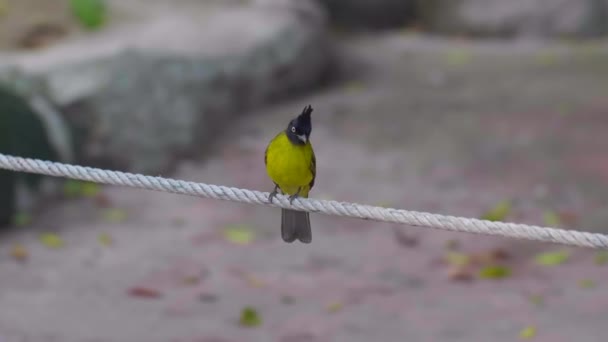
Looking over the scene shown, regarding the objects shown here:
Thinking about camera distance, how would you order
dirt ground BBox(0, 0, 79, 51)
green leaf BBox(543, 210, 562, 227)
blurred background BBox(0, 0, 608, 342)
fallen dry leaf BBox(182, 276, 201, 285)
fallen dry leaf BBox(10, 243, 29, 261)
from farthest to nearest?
dirt ground BBox(0, 0, 79, 51) < green leaf BBox(543, 210, 562, 227) < fallen dry leaf BBox(10, 243, 29, 261) < fallen dry leaf BBox(182, 276, 201, 285) < blurred background BBox(0, 0, 608, 342)

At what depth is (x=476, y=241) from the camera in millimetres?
7023

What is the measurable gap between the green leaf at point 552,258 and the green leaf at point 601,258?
0.19 metres

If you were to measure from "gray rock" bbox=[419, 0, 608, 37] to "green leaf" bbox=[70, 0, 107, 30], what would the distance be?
4.91 m

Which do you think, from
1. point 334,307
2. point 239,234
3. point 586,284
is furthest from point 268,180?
point 586,284

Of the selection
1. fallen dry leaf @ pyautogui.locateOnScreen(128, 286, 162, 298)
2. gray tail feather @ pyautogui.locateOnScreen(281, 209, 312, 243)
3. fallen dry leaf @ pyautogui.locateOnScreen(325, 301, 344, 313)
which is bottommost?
fallen dry leaf @ pyautogui.locateOnScreen(325, 301, 344, 313)

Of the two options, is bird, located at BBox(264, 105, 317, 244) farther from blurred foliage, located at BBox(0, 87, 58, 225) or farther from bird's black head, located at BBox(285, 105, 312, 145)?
blurred foliage, located at BBox(0, 87, 58, 225)

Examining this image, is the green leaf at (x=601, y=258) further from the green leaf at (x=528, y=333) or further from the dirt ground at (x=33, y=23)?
the dirt ground at (x=33, y=23)

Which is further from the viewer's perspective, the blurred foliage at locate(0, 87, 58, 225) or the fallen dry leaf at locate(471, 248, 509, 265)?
the blurred foliage at locate(0, 87, 58, 225)

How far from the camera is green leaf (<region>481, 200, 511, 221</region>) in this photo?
289 inches

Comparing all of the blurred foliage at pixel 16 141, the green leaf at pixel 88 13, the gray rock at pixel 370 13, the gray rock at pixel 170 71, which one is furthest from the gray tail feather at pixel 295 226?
the gray rock at pixel 370 13

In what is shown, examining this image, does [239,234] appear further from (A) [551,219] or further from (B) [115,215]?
(A) [551,219]

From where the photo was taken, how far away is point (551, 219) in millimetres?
7281

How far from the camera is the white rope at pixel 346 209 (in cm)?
279

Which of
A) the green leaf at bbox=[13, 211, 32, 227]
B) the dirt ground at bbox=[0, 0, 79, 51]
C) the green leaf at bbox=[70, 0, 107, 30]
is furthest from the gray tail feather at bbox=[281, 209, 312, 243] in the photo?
the green leaf at bbox=[70, 0, 107, 30]
